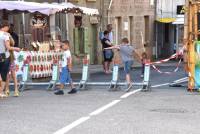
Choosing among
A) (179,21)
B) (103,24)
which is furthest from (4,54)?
(179,21)

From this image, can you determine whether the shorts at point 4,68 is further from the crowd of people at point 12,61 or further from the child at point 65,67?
the child at point 65,67

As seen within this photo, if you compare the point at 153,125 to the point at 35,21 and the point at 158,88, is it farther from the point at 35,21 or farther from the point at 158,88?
the point at 35,21

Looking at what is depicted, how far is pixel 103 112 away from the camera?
11.7 metres

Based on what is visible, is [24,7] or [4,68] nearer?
[4,68]

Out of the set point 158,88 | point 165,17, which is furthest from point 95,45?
point 158,88

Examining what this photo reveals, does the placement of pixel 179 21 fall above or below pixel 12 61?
above

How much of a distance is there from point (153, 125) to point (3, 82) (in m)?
4.96

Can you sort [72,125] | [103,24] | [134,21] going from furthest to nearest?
[134,21] < [103,24] < [72,125]

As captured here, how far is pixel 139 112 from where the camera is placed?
38.2 feet

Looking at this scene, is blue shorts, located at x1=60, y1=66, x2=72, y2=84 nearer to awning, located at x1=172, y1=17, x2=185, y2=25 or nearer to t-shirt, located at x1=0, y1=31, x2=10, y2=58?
t-shirt, located at x1=0, y1=31, x2=10, y2=58

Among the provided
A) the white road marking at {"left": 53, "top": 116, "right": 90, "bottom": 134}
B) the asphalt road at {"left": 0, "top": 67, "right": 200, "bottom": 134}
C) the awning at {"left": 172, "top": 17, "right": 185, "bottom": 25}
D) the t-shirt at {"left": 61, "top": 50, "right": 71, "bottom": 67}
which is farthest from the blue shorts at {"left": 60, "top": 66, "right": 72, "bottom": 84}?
the awning at {"left": 172, "top": 17, "right": 185, "bottom": 25}

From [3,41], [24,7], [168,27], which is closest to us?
[3,41]

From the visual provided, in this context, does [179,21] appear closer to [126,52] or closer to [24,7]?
[24,7]

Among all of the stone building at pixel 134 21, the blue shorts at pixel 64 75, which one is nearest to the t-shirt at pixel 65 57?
the blue shorts at pixel 64 75
